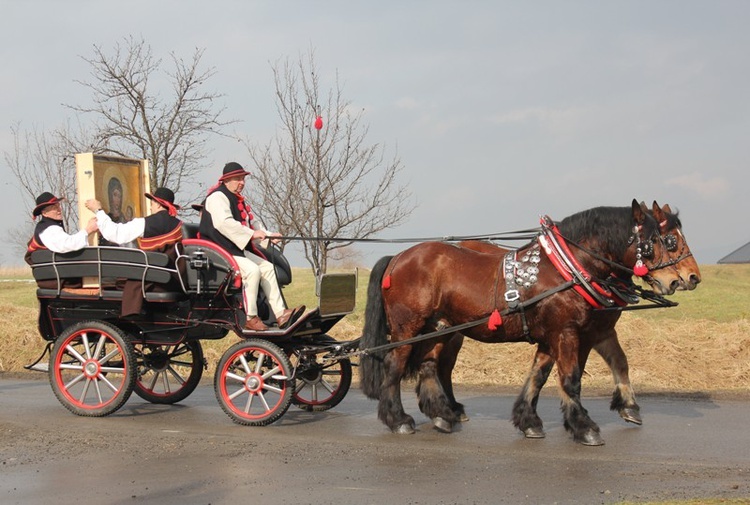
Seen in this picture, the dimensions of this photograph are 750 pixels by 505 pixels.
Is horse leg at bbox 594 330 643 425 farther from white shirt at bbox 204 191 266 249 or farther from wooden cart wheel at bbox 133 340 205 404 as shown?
wooden cart wheel at bbox 133 340 205 404

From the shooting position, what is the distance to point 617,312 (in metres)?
8.57

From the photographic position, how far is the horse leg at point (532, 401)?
8.52 metres

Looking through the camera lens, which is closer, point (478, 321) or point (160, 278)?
point (478, 321)

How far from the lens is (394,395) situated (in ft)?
29.5

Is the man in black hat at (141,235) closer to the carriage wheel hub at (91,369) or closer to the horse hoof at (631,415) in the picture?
the carriage wheel hub at (91,369)

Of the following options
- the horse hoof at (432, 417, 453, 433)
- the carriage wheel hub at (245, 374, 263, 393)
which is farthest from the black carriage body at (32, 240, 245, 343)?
the horse hoof at (432, 417, 453, 433)

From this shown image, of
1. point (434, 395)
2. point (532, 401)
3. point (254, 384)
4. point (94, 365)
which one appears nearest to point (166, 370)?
point (94, 365)

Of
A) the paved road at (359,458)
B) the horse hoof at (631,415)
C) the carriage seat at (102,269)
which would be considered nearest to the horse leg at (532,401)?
the paved road at (359,458)

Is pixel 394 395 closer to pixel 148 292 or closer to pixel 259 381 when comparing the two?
pixel 259 381

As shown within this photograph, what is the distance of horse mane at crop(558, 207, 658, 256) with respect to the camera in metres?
8.30

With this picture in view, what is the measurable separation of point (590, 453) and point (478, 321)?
156 cm

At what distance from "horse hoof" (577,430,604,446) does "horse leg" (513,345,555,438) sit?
497 mm

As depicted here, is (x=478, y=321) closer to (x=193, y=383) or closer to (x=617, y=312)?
(x=617, y=312)

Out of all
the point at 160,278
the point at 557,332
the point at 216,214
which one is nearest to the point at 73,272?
the point at 160,278
